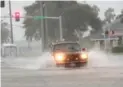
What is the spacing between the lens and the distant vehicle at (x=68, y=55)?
978 inches

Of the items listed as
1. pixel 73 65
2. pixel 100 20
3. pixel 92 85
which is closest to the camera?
pixel 92 85

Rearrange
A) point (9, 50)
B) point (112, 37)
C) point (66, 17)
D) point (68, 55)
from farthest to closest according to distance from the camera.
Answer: point (66, 17), point (112, 37), point (9, 50), point (68, 55)

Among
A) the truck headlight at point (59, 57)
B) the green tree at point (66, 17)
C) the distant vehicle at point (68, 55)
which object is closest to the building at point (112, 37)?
the green tree at point (66, 17)

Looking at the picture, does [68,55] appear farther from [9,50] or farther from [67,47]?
[9,50]

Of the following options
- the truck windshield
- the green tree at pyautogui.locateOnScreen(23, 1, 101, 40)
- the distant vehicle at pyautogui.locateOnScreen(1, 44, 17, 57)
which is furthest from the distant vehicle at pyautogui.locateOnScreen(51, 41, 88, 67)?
the green tree at pyautogui.locateOnScreen(23, 1, 101, 40)

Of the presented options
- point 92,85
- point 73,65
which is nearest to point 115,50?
point 73,65

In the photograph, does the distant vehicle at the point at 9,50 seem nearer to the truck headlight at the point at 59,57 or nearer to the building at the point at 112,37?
the building at the point at 112,37

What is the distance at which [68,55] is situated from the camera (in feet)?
81.4

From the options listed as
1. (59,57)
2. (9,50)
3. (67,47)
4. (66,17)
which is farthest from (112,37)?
(59,57)

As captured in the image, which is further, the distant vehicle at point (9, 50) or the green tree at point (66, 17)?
the green tree at point (66, 17)

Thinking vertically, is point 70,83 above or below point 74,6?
below

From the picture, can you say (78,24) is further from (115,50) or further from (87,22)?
(115,50)

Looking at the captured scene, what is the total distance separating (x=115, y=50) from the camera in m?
55.7

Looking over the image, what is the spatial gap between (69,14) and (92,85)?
75.0 metres
